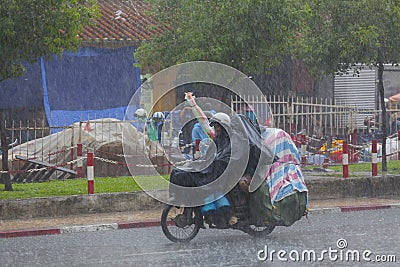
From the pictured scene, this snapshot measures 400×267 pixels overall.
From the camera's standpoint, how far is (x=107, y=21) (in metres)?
25.5

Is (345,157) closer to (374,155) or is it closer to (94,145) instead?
(374,155)

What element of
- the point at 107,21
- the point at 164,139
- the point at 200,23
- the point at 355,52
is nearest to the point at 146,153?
the point at 164,139

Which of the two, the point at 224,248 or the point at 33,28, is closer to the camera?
the point at 224,248

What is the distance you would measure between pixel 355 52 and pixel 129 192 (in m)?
6.18

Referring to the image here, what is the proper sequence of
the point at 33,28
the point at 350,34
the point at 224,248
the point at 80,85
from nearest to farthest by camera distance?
the point at 224,248 → the point at 33,28 → the point at 350,34 → the point at 80,85

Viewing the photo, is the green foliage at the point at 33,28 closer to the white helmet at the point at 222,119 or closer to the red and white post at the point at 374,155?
the white helmet at the point at 222,119

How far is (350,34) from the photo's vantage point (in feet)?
61.5

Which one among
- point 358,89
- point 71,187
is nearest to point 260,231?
point 71,187

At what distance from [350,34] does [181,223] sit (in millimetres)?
8666

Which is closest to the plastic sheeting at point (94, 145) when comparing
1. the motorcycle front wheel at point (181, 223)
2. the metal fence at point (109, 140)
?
the metal fence at point (109, 140)

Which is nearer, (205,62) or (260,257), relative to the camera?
(260,257)

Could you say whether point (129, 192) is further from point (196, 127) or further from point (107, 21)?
point (107, 21)

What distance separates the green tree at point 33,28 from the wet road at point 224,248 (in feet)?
12.2

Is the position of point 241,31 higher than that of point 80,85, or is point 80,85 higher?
point 241,31
